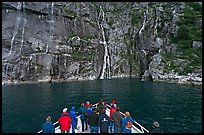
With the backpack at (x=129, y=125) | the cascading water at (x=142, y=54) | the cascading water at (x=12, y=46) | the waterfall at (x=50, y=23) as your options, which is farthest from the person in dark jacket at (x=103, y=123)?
the waterfall at (x=50, y=23)

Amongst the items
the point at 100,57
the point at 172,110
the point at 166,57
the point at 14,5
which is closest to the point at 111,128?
the point at 172,110

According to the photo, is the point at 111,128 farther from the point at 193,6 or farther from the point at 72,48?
the point at 193,6

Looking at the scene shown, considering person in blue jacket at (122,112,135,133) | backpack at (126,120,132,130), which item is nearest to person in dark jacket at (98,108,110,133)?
person in blue jacket at (122,112,135,133)

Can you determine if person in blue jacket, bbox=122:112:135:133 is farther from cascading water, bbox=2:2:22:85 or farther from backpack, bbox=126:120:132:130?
cascading water, bbox=2:2:22:85

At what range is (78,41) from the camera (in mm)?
85438

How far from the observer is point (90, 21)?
9456 centimetres

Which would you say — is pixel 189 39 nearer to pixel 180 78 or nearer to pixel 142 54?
pixel 142 54

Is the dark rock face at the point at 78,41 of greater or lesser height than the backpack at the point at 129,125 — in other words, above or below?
above

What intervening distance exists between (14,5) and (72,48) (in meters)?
29.8

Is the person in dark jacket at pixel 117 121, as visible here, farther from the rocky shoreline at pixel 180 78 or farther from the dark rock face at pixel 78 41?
the dark rock face at pixel 78 41

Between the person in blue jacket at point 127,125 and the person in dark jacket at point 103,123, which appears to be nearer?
the person in blue jacket at point 127,125

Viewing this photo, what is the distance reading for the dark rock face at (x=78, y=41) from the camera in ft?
246

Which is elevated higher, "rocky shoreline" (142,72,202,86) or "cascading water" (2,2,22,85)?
"cascading water" (2,2,22,85)

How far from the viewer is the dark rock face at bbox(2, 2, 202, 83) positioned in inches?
2955
